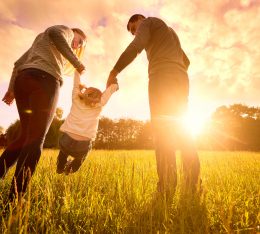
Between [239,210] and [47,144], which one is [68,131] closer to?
[239,210]

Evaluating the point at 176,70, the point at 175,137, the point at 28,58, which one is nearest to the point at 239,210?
the point at 175,137

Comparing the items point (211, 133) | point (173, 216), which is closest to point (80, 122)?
point (173, 216)

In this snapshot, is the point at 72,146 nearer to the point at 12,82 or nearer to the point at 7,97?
the point at 7,97

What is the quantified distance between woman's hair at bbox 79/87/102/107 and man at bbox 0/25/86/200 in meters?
1.24

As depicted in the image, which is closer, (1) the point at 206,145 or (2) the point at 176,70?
(2) the point at 176,70

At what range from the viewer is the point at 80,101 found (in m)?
4.07

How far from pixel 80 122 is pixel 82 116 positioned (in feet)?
0.33

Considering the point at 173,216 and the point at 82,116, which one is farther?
the point at 82,116

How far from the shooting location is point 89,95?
4.09m

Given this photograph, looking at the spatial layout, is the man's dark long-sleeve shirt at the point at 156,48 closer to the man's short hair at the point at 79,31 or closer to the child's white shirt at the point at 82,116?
the man's short hair at the point at 79,31

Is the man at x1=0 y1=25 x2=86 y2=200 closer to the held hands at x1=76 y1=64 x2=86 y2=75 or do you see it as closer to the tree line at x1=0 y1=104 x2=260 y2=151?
the held hands at x1=76 y1=64 x2=86 y2=75

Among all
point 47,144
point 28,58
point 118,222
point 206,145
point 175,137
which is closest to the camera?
point 118,222

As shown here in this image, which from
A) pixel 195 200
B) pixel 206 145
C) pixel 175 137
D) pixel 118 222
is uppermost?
pixel 206 145

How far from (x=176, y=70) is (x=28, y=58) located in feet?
5.61
